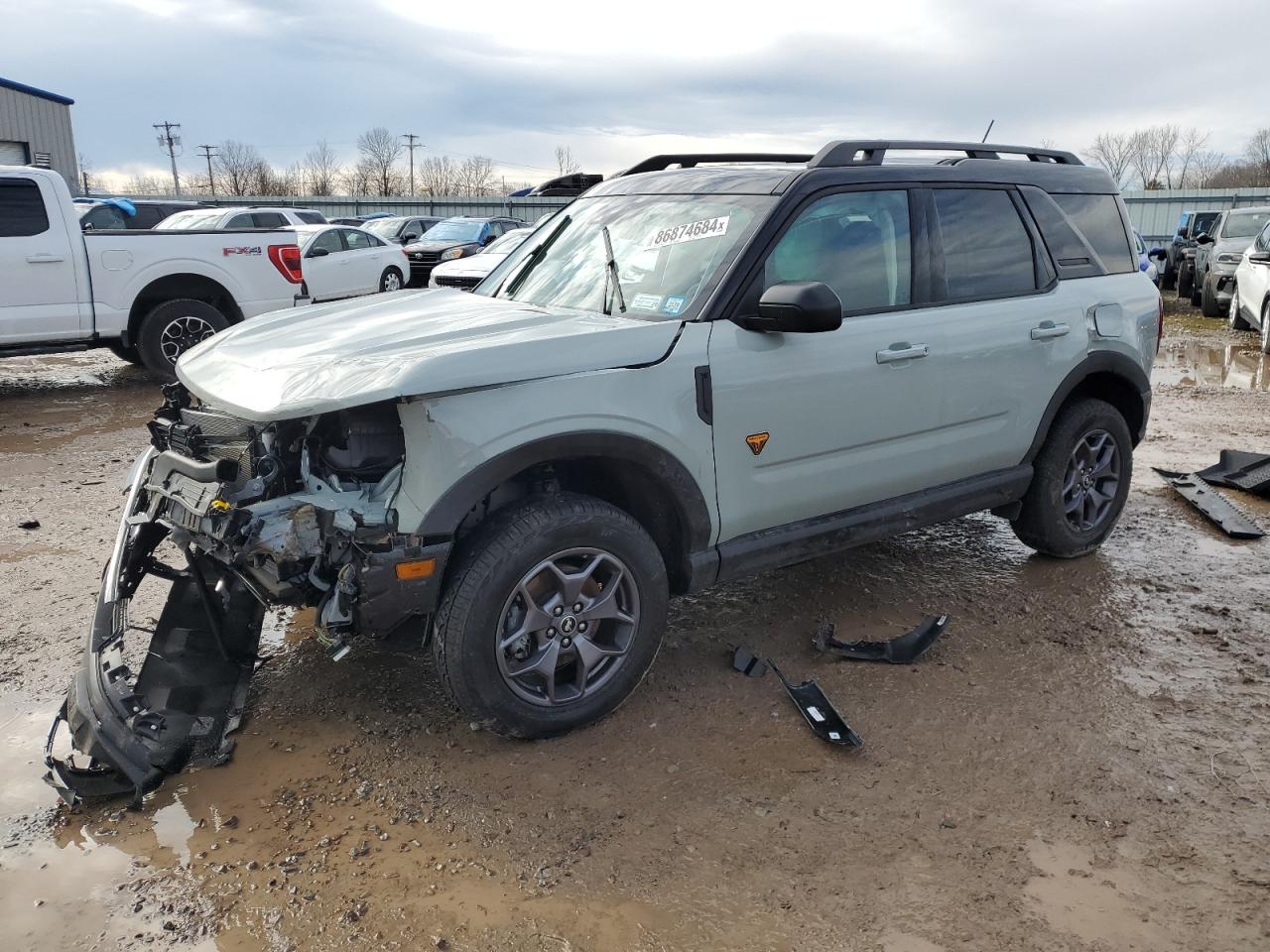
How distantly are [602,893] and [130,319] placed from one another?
869cm

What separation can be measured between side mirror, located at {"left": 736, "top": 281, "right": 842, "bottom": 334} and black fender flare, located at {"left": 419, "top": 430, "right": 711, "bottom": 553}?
608 millimetres

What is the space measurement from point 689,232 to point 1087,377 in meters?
2.37

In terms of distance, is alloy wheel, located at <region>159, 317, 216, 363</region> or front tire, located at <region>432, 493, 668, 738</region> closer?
front tire, located at <region>432, 493, 668, 738</region>

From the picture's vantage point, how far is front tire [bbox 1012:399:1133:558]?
15.5ft

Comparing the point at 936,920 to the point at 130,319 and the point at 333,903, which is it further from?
the point at 130,319

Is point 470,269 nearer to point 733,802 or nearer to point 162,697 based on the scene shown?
point 162,697

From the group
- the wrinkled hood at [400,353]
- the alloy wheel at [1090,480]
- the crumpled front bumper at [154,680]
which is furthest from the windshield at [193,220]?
the alloy wheel at [1090,480]

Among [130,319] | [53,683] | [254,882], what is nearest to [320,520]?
[254,882]

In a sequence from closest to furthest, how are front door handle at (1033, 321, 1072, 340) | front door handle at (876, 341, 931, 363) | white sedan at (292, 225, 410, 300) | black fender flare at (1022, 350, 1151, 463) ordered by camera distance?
front door handle at (876, 341, 931, 363) → front door handle at (1033, 321, 1072, 340) → black fender flare at (1022, 350, 1151, 463) → white sedan at (292, 225, 410, 300)

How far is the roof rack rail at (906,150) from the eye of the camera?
390 centimetres

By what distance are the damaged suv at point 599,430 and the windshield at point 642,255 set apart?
17 millimetres

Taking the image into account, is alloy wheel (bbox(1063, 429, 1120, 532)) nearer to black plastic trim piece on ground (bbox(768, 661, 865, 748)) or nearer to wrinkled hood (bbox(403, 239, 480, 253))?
black plastic trim piece on ground (bbox(768, 661, 865, 748))

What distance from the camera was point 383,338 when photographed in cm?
332

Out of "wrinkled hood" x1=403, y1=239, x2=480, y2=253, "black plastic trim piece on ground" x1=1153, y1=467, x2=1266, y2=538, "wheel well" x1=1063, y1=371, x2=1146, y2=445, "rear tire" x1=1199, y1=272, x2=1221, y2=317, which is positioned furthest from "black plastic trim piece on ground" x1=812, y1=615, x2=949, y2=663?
"wrinkled hood" x1=403, y1=239, x2=480, y2=253
